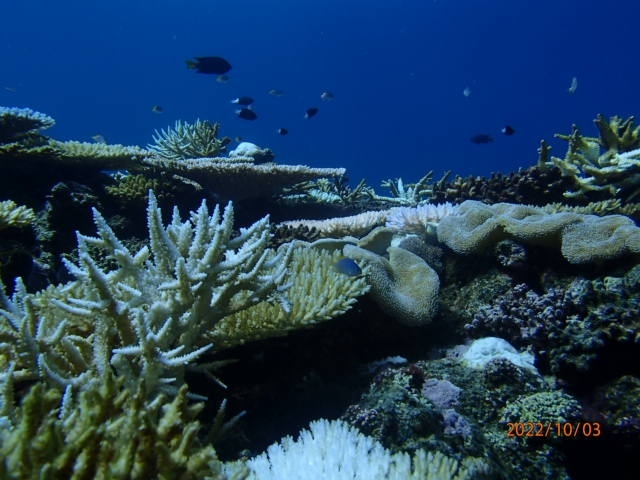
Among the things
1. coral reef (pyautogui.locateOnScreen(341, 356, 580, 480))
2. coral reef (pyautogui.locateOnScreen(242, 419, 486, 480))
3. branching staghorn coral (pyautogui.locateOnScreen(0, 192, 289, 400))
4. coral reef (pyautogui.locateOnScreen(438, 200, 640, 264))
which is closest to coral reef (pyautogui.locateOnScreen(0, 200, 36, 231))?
branching staghorn coral (pyautogui.locateOnScreen(0, 192, 289, 400))

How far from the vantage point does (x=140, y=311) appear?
188 cm

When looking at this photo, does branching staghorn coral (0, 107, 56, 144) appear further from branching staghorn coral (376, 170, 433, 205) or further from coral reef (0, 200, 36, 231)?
branching staghorn coral (376, 170, 433, 205)

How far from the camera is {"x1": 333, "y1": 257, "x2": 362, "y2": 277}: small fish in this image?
3336 millimetres

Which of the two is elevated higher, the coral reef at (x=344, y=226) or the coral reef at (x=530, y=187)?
the coral reef at (x=530, y=187)

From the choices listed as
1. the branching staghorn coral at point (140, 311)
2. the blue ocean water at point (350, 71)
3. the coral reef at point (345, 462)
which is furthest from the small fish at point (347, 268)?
the blue ocean water at point (350, 71)

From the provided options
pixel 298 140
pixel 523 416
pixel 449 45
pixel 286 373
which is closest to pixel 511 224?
pixel 523 416

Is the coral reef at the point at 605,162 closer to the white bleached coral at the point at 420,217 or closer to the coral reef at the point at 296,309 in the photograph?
the white bleached coral at the point at 420,217

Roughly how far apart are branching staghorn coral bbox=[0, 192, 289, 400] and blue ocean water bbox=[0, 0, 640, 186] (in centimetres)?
10483

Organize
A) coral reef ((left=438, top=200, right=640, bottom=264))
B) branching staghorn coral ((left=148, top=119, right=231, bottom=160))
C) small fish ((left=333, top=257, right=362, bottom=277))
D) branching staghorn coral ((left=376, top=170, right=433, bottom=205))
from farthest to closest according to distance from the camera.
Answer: branching staghorn coral ((left=376, top=170, right=433, bottom=205)) < branching staghorn coral ((left=148, top=119, right=231, bottom=160)) < coral reef ((left=438, top=200, right=640, bottom=264)) < small fish ((left=333, top=257, right=362, bottom=277))

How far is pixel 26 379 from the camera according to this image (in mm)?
2068

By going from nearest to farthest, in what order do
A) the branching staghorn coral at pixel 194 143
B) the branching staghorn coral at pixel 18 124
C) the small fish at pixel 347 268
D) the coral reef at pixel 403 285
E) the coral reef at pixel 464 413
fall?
the coral reef at pixel 464 413, the small fish at pixel 347 268, the coral reef at pixel 403 285, the branching staghorn coral at pixel 18 124, the branching staghorn coral at pixel 194 143

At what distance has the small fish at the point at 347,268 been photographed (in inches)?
131

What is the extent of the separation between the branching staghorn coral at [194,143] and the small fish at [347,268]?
611cm

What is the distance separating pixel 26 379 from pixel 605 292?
4.07m
